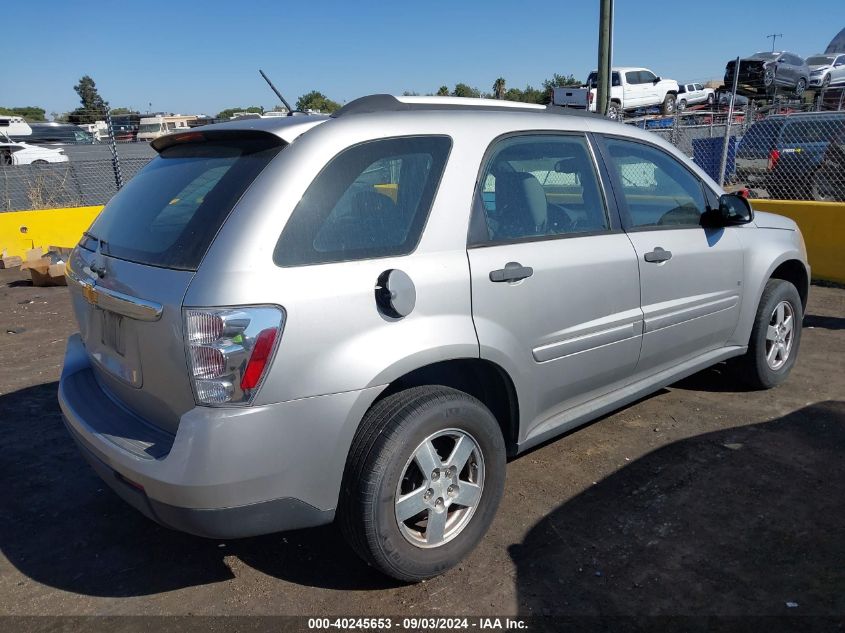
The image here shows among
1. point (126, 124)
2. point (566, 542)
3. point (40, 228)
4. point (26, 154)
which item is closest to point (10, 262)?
point (40, 228)

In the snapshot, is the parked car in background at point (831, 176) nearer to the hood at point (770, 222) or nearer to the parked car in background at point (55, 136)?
the hood at point (770, 222)

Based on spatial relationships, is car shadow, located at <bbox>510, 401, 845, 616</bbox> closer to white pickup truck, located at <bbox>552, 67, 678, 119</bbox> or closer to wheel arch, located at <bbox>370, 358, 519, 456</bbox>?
wheel arch, located at <bbox>370, 358, 519, 456</bbox>

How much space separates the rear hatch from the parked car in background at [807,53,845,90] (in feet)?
93.4

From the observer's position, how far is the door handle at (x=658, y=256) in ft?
11.9

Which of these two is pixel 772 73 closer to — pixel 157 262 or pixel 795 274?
pixel 795 274

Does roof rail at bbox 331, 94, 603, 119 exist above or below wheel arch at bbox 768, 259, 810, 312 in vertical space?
above

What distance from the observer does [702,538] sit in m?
3.04

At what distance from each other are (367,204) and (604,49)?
7.93 m

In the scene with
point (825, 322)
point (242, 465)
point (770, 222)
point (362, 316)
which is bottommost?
point (825, 322)

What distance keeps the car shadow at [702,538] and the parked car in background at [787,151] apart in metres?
7.78

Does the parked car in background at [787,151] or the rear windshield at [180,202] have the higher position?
the rear windshield at [180,202]

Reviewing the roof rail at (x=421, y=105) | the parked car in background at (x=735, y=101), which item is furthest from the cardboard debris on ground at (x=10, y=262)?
the parked car in background at (x=735, y=101)

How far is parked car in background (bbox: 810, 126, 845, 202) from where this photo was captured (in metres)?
9.82

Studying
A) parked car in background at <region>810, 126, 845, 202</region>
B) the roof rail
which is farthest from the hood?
parked car in background at <region>810, 126, 845, 202</region>
